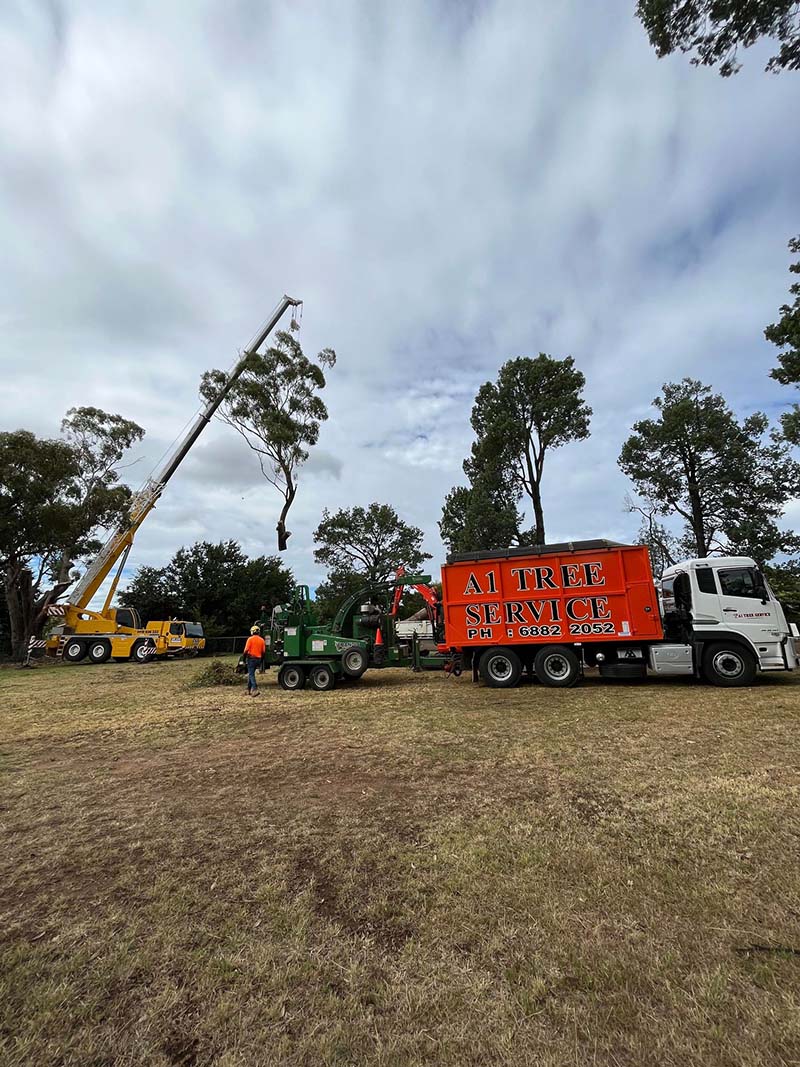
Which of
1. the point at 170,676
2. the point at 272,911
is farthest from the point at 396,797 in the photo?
the point at 170,676

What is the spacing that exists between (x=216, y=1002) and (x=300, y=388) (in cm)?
2542

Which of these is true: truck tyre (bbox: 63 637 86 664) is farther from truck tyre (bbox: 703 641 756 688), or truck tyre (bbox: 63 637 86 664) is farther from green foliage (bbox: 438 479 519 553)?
truck tyre (bbox: 703 641 756 688)

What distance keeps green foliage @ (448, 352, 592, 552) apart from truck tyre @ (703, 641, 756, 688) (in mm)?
14256

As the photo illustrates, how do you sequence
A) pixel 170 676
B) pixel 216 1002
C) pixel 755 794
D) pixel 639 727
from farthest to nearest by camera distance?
pixel 170 676, pixel 639 727, pixel 755 794, pixel 216 1002

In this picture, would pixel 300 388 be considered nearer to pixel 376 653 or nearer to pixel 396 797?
pixel 376 653

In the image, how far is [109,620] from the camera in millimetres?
24000

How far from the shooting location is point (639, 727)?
22.1 ft

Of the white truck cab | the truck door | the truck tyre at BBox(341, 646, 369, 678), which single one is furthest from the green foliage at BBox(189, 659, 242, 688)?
the truck door

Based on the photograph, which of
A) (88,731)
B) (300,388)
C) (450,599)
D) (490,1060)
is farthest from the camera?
(300,388)

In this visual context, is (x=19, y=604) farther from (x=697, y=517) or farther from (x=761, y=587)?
(x=697, y=517)

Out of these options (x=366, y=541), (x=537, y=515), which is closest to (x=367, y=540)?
(x=366, y=541)

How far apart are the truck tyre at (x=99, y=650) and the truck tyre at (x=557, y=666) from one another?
70.3 ft

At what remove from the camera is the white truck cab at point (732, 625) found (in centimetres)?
998

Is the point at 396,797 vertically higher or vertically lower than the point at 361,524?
lower
